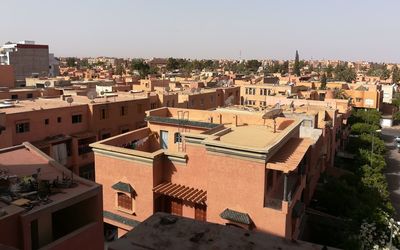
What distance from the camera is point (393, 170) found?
135 ft

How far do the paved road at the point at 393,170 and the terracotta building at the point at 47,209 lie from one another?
24553mm

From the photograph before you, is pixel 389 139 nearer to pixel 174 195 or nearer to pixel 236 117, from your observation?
pixel 236 117

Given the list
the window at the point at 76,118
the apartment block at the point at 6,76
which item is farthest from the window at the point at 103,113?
the apartment block at the point at 6,76

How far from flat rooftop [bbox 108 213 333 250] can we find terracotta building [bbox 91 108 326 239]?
10.4m

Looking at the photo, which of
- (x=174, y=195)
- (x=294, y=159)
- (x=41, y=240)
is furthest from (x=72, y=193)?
(x=294, y=159)

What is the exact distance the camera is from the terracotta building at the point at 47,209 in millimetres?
10773

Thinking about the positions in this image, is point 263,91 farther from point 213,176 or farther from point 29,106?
point 213,176

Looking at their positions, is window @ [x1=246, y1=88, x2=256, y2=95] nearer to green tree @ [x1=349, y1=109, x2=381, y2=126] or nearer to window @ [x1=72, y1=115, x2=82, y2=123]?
green tree @ [x1=349, y1=109, x2=381, y2=126]

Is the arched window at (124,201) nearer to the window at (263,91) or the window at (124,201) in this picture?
the window at (124,201)

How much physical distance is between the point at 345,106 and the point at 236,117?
88.8 feet

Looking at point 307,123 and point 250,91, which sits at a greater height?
point 250,91

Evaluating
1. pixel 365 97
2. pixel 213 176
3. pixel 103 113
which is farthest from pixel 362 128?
pixel 213 176

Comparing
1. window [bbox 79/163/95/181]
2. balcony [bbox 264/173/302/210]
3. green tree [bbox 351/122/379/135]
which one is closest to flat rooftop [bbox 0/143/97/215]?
balcony [bbox 264/173/302/210]

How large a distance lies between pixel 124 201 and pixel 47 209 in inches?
268
